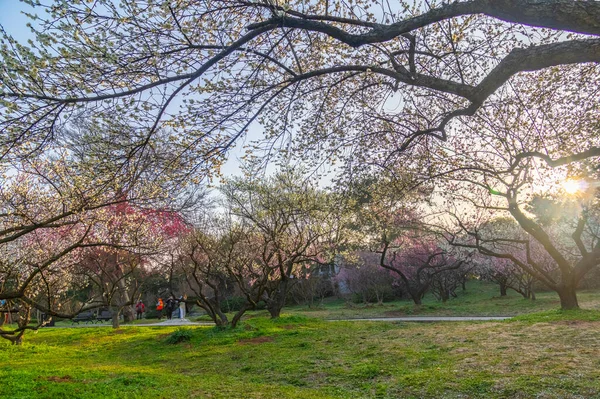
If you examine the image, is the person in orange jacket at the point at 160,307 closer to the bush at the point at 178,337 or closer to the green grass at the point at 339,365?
the green grass at the point at 339,365

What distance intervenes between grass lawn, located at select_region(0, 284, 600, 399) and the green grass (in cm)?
2

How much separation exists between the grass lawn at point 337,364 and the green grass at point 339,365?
19mm

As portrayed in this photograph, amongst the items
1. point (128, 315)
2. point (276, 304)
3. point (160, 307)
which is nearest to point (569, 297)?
point (276, 304)

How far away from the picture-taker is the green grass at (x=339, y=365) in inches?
222

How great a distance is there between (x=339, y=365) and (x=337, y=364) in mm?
112

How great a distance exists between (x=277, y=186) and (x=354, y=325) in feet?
22.8

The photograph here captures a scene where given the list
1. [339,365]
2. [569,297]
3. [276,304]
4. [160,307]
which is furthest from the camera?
[160,307]

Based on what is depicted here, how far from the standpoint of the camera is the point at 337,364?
795 centimetres

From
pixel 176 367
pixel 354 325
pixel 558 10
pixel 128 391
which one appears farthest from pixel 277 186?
pixel 558 10

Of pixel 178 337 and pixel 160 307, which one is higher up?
pixel 160 307

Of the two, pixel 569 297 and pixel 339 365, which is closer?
pixel 339 365

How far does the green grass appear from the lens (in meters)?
5.64

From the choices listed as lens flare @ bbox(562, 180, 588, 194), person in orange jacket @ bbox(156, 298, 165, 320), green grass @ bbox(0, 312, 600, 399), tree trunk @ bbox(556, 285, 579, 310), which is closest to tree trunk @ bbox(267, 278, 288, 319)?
green grass @ bbox(0, 312, 600, 399)

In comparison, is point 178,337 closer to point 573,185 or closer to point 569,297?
point 573,185
